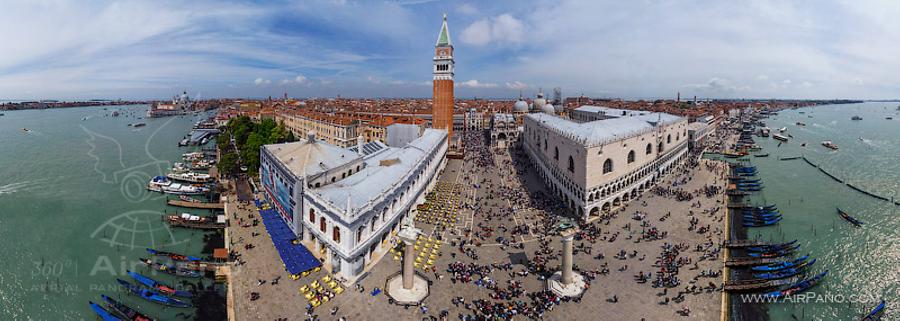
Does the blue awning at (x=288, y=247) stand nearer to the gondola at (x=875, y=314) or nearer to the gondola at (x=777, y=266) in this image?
the gondola at (x=777, y=266)

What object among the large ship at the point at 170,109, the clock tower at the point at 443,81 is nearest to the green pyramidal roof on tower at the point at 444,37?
the clock tower at the point at 443,81

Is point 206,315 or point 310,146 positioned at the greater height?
point 310,146

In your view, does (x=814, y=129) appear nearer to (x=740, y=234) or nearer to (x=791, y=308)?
(x=740, y=234)

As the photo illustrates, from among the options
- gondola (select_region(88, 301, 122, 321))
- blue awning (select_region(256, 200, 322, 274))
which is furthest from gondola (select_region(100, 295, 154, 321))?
blue awning (select_region(256, 200, 322, 274))

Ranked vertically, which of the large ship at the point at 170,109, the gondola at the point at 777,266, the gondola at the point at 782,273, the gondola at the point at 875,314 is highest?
the large ship at the point at 170,109

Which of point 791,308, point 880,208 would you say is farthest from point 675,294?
point 880,208

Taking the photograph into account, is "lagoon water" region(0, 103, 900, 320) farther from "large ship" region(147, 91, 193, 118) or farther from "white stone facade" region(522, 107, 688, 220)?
"large ship" region(147, 91, 193, 118)
